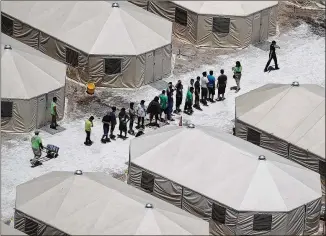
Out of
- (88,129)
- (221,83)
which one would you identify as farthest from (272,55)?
(88,129)

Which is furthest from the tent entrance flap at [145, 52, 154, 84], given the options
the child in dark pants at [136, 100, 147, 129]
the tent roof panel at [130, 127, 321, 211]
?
the tent roof panel at [130, 127, 321, 211]

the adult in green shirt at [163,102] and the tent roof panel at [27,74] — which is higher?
the tent roof panel at [27,74]

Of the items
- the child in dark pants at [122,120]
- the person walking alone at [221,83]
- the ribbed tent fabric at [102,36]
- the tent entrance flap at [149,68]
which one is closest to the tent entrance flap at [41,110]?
the child in dark pants at [122,120]

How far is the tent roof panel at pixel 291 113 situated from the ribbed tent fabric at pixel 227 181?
4.36 ft

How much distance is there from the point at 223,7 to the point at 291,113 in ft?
34.7

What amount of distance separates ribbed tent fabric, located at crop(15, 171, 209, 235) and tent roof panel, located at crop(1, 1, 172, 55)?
10.5 m

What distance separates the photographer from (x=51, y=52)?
55344mm

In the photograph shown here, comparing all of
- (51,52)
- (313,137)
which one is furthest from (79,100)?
(313,137)

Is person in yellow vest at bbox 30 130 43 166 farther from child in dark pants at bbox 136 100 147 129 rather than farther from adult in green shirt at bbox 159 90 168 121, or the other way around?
adult in green shirt at bbox 159 90 168 121

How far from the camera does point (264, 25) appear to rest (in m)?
59.0

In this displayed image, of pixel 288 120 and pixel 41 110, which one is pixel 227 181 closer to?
pixel 288 120

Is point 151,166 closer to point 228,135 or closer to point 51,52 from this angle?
point 228,135

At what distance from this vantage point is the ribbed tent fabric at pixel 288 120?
47.2 metres

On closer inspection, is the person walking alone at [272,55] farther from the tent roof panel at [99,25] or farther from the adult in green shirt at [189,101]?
the adult in green shirt at [189,101]
